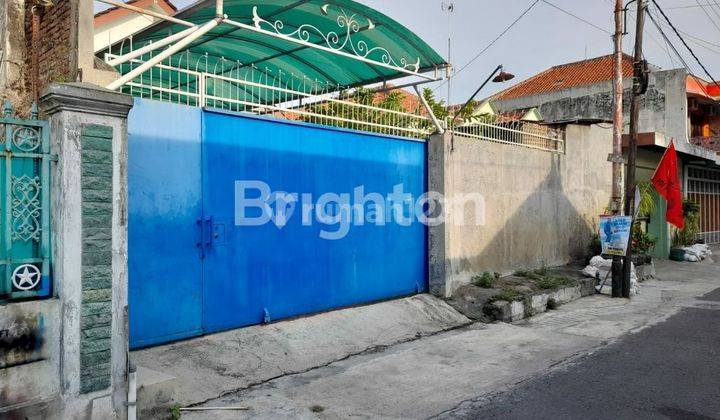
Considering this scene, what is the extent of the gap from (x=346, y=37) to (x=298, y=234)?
2.38 m

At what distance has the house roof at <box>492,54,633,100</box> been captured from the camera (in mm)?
24586

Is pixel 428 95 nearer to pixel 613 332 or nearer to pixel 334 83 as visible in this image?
pixel 334 83

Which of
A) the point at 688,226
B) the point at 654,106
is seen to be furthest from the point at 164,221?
the point at 654,106

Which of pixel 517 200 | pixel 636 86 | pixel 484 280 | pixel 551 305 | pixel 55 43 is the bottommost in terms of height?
pixel 551 305

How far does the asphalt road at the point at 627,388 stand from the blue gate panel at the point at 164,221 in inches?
103

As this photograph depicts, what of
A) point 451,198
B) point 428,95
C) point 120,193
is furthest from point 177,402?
point 428,95

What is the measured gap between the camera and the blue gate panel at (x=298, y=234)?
5410mm

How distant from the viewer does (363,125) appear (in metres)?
7.15

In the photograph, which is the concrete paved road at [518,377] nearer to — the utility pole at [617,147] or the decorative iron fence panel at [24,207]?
the decorative iron fence panel at [24,207]

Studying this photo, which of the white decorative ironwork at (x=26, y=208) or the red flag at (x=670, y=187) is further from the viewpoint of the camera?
the red flag at (x=670, y=187)

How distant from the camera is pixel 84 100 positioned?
3430mm

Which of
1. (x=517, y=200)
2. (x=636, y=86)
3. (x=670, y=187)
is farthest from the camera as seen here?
(x=670, y=187)

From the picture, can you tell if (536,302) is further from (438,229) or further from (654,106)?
(654,106)

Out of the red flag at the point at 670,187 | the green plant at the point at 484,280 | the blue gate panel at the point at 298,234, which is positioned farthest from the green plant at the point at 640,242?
the blue gate panel at the point at 298,234
